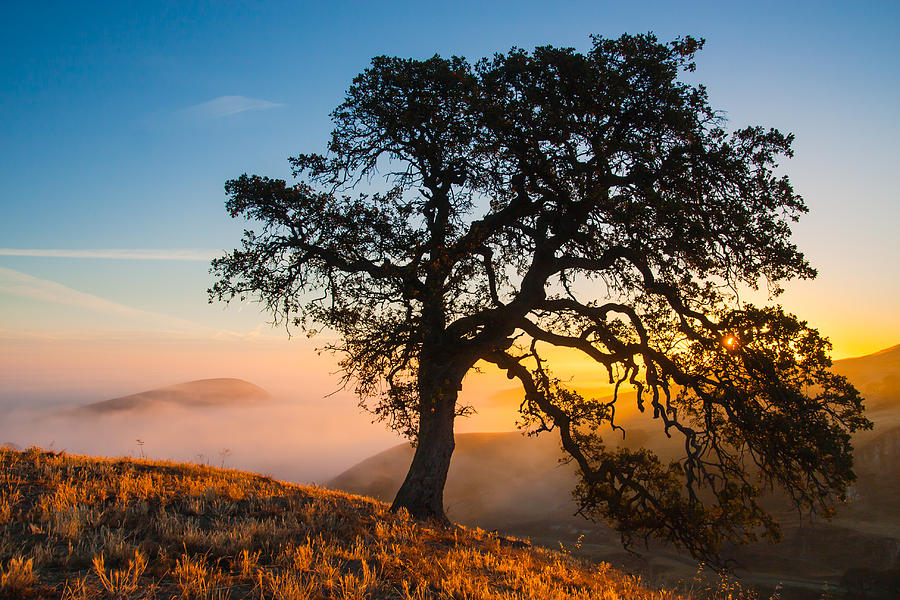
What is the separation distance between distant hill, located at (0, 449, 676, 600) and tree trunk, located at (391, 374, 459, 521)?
779 millimetres

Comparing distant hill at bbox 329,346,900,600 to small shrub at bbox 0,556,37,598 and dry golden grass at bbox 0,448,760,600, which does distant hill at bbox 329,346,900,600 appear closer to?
dry golden grass at bbox 0,448,760,600

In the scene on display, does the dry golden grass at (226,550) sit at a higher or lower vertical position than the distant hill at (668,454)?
higher

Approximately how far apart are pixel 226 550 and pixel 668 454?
6358cm

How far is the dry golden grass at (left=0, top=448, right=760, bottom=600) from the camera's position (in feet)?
19.2

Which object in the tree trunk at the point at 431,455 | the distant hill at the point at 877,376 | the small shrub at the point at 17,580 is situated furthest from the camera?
the distant hill at the point at 877,376

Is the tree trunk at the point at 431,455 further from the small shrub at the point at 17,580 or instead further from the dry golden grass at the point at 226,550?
the small shrub at the point at 17,580

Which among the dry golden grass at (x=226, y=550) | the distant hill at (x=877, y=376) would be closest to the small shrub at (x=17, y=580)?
the dry golden grass at (x=226, y=550)

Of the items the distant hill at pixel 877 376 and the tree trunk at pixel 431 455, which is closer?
the tree trunk at pixel 431 455

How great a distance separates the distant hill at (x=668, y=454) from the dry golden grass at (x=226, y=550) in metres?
4.55

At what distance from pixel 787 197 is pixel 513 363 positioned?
27.0ft

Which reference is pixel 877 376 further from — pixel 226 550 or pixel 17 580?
pixel 17 580

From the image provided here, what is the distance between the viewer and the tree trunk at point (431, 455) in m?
13.3

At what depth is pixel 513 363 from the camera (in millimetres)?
15062

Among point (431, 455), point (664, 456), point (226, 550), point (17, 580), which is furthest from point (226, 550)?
point (664, 456)
